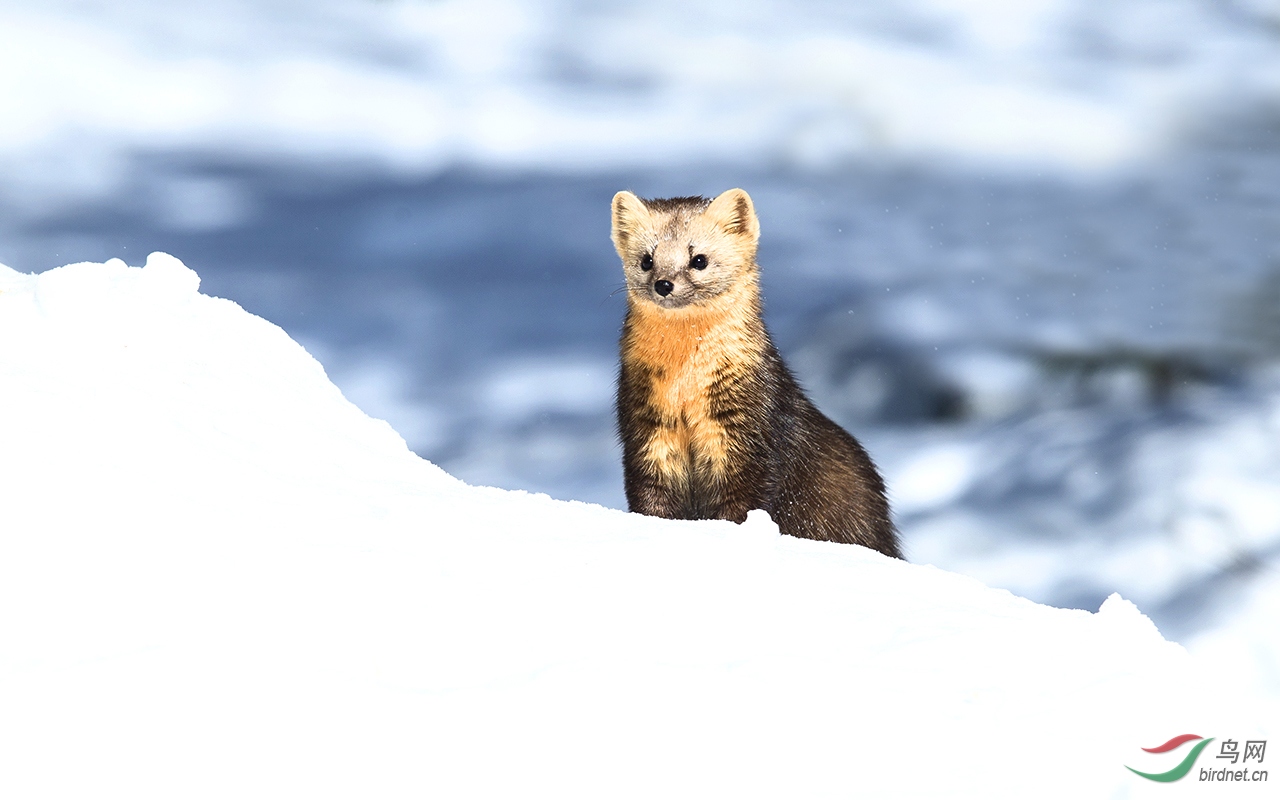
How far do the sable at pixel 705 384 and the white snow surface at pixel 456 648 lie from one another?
1.83 m

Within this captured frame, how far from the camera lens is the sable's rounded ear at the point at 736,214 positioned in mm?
8766

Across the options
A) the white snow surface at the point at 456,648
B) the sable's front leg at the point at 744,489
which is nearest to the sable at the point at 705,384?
the sable's front leg at the point at 744,489

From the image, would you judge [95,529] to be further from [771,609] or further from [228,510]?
[771,609]

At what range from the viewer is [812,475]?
8867mm

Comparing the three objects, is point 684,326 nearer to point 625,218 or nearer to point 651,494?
point 625,218

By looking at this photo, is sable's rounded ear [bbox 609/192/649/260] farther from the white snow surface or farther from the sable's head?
the white snow surface

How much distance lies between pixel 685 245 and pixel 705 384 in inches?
37.8

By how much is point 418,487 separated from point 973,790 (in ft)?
10.9

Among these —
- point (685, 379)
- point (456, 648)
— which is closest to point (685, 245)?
point (685, 379)
